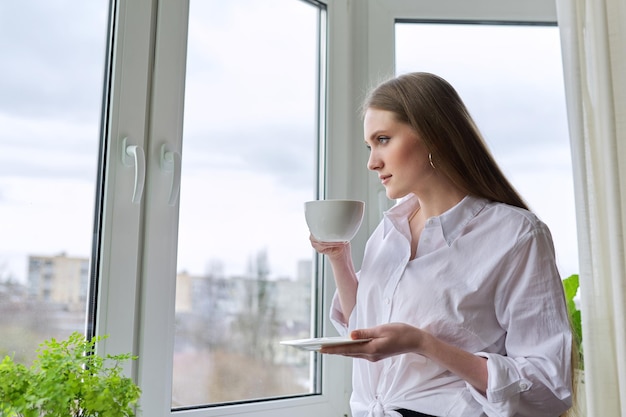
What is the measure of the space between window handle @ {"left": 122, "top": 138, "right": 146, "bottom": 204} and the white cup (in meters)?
0.34

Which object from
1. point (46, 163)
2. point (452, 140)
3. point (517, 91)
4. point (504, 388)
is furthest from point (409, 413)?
point (517, 91)

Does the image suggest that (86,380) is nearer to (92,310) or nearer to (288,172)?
(92,310)

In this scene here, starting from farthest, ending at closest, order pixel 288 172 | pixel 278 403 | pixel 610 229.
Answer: pixel 288 172, pixel 278 403, pixel 610 229

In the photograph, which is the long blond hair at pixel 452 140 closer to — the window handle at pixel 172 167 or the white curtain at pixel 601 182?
the white curtain at pixel 601 182

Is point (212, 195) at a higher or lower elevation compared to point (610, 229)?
higher

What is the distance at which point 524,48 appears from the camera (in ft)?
5.92

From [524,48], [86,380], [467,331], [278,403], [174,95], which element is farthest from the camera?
[524,48]

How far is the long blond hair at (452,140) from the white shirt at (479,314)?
37mm

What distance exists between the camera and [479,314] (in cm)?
108

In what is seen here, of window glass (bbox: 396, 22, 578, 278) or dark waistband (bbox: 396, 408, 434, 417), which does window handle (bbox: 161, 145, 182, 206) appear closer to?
dark waistband (bbox: 396, 408, 434, 417)

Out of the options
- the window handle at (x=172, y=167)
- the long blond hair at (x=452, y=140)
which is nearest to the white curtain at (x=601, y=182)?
the long blond hair at (x=452, y=140)

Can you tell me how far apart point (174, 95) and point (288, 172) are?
37cm

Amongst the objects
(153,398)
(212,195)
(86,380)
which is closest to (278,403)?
(153,398)

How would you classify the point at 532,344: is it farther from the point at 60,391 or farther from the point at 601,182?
the point at 60,391
